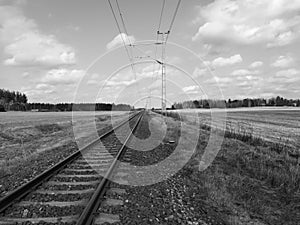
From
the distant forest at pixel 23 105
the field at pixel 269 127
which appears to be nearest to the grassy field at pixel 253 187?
the field at pixel 269 127

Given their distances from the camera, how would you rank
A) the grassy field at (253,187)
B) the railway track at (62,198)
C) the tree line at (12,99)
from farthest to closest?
the tree line at (12,99) → the grassy field at (253,187) → the railway track at (62,198)

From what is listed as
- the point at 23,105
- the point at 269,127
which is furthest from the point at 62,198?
the point at 23,105

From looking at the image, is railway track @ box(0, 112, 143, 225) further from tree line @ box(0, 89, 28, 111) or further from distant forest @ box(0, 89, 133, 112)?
tree line @ box(0, 89, 28, 111)

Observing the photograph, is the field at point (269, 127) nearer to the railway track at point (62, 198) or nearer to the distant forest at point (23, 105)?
the railway track at point (62, 198)

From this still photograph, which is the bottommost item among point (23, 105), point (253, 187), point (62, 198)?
point (253, 187)

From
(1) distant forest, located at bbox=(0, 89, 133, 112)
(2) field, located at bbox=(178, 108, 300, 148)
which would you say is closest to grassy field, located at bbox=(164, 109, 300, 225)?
(2) field, located at bbox=(178, 108, 300, 148)

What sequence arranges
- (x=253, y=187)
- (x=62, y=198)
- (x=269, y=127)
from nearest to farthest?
(x=62, y=198), (x=253, y=187), (x=269, y=127)

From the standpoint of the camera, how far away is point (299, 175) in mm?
7055

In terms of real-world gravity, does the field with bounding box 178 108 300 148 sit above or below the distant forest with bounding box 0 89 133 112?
below

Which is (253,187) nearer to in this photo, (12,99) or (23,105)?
(23,105)

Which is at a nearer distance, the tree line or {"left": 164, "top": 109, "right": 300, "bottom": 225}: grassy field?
{"left": 164, "top": 109, "right": 300, "bottom": 225}: grassy field

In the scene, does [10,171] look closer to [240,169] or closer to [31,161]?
[31,161]

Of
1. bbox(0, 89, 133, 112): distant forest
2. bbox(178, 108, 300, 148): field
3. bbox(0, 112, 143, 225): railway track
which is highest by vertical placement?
bbox(0, 89, 133, 112): distant forest

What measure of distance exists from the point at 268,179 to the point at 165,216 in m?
4.19
